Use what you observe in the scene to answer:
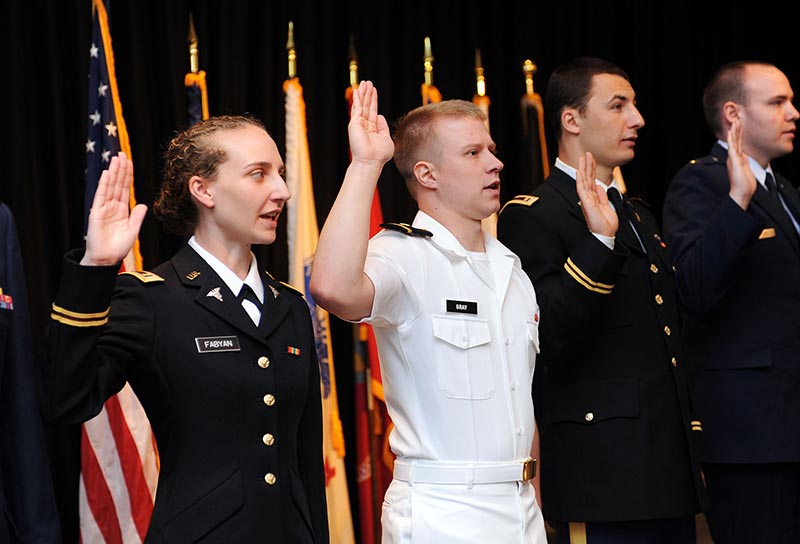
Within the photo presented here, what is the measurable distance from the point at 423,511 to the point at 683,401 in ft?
3.10

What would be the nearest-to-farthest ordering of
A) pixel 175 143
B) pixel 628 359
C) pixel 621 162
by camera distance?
pixel 175 143
pixel 628 359
pixel 621 162

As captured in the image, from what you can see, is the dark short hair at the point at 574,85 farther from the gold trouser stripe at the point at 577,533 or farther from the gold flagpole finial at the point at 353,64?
the gold trouser stripe at the point at 577,533

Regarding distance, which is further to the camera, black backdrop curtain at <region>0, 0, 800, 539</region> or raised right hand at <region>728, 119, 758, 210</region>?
black backdrop curtain at <region>0, 0, 800, 539</region>

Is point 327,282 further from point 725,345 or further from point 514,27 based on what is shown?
point 514,27

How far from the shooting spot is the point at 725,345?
3.44 meters

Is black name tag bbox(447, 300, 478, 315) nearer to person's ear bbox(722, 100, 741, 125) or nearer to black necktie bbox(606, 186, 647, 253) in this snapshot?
black necktie bbox(606, 186, 647, 253)

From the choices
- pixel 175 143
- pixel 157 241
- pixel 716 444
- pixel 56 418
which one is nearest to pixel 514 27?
pixel 157 241

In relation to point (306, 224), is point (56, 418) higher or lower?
lower

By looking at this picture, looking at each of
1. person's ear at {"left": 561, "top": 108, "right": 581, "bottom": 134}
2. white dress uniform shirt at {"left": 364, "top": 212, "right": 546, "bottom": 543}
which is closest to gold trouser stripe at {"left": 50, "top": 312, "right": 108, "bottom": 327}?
white dress uniform shirt at {"left": 364, "top": 212, "right": 546, "bottom": 543}

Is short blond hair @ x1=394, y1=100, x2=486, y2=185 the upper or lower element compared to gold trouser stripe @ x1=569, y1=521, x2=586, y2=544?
upper

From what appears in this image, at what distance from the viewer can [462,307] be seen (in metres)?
2.62

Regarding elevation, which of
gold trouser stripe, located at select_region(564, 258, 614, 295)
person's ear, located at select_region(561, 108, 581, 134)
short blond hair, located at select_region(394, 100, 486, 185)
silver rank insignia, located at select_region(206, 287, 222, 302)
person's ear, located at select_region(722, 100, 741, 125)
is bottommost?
gold trouser stripe, located at select_region(564, 258, 614, 295)

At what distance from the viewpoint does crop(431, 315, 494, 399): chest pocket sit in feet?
8.34

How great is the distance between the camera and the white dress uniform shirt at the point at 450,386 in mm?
2469
